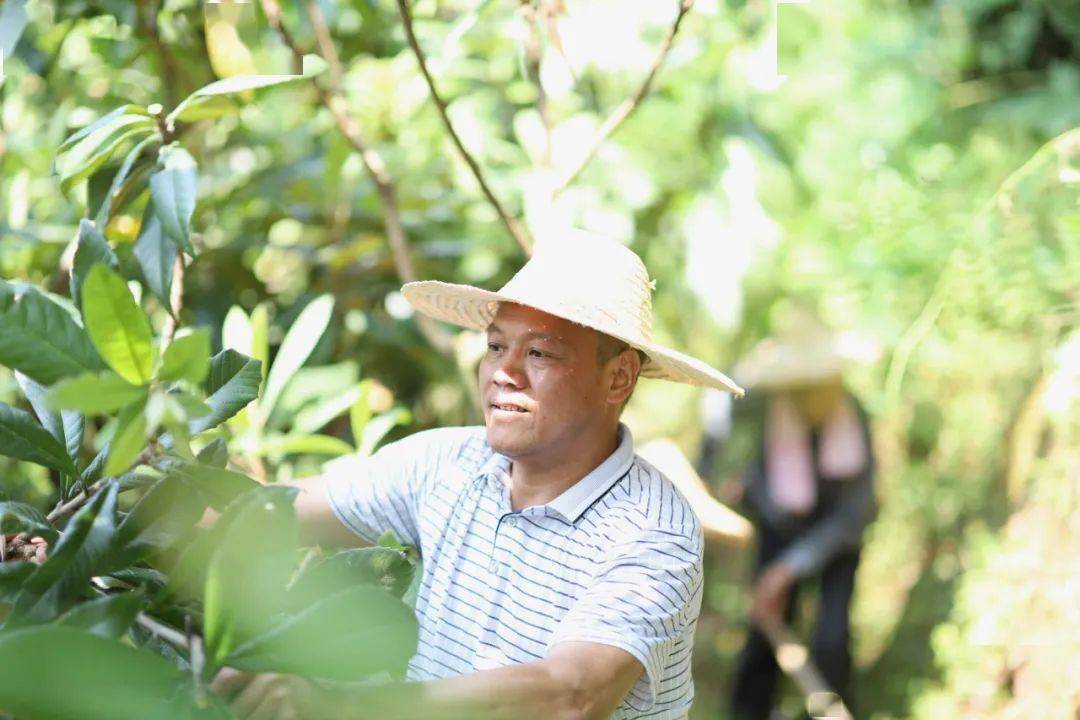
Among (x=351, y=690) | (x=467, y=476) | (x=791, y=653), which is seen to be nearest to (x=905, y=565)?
(x=791, y=653)

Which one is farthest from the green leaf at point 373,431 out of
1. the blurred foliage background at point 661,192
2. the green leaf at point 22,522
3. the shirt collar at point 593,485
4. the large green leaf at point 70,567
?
the large green leaf at point 70,567

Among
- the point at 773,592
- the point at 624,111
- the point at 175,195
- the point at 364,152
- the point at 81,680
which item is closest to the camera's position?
the point at 81,680

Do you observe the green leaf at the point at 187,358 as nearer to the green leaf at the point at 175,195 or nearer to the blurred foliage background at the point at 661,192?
the green leaf at the point at 175,195

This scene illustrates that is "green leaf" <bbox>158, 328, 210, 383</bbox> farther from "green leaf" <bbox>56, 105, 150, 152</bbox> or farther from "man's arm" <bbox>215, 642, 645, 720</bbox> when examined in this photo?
"green leaf" <bbox>56, 105, 150, 152</bbox>

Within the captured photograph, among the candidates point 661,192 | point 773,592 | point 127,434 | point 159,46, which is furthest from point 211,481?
point 773,592

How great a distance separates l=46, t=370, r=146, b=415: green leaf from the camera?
2.49ft

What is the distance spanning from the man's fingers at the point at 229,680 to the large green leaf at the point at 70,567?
0.13 m

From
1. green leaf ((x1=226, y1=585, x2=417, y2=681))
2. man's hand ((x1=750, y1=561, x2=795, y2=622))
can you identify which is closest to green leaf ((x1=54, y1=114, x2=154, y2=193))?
green leaf ((x1=226, y1=585, x2=417, y2=681))

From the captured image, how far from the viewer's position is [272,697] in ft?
2.85

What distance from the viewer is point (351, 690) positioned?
35.9 inches

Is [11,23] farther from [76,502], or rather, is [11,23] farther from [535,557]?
[535,557]

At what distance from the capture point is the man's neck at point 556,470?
1470mm

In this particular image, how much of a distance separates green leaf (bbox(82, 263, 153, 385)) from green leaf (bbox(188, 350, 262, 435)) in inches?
9.8

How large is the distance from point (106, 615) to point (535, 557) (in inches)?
25.9
